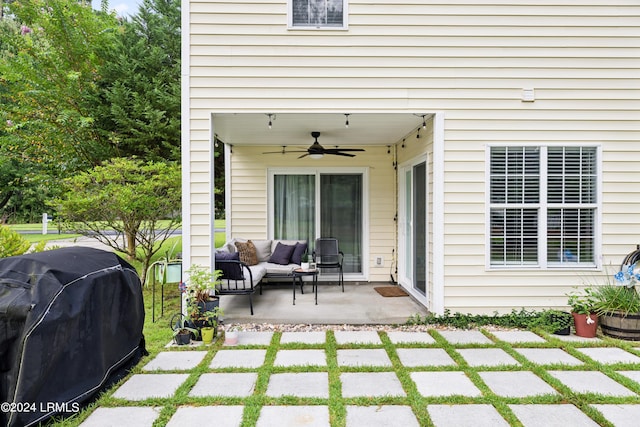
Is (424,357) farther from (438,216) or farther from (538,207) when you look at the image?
(538,207)

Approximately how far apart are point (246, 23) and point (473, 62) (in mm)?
2731

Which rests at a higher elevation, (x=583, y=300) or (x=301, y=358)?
(x=583, y=300)

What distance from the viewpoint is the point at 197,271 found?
4.04m

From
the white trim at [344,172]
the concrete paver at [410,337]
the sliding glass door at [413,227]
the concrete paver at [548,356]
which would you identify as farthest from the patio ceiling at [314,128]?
the concrete paver at [548,356]

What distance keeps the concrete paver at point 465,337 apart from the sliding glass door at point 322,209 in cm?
279

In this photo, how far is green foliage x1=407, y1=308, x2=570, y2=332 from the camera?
13.6ft

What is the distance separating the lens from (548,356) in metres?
3.38

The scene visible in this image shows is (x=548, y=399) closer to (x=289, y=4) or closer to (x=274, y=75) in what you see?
(x=274, y=75)

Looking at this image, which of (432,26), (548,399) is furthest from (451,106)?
(548,399)

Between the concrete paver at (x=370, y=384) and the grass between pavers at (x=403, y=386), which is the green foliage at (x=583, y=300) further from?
the concrete paver at (x=370, y=384)

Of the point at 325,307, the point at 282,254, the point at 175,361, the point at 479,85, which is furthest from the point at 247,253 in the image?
the point at 479,85

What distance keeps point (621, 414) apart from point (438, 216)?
241 cm

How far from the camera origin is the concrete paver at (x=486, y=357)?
3.21 metres

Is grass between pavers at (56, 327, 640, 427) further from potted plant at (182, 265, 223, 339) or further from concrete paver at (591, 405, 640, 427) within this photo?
potted plant at (182, 265, 223, 339)
